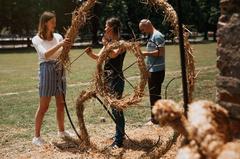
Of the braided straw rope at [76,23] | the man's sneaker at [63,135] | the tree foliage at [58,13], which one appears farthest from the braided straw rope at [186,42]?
the tree foliage at [58,13]

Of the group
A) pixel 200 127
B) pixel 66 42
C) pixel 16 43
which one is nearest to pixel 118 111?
pixel 66 42

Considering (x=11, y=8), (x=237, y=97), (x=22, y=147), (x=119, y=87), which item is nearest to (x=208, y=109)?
(x=237, y=97)

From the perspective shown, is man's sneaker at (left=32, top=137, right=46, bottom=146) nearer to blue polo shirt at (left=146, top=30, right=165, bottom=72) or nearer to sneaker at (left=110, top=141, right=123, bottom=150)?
sneaker at (left=110, top=141, right=123, bottom=150)

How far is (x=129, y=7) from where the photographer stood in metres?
51.4

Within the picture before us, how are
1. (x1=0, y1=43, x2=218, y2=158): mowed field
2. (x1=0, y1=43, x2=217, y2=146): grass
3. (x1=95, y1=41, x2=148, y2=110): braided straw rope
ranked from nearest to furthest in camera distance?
(x1=95, y1=41, x2=148, y2=110): braided straw rope < (x1=0, y1=43, x2=218, y2=158): mowed field < (x1=0, y1=43, x2=217, y2=146): grass

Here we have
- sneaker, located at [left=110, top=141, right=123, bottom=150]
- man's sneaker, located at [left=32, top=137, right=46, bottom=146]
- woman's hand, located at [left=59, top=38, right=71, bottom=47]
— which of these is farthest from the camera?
man's sneaker, located at [left=32, top=137, right=46, bottom=146]

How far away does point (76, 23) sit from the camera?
7070mm

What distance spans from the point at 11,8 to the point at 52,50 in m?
42.7

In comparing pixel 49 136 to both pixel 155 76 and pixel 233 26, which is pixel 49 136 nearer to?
pixel 155 76

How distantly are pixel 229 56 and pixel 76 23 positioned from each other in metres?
4.07

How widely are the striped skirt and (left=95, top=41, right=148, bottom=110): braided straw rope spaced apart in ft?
3.56

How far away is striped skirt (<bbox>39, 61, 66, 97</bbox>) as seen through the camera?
7.70 m

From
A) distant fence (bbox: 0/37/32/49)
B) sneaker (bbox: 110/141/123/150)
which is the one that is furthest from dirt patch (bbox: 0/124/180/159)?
distant fence (bbox: 0/37/32/49)

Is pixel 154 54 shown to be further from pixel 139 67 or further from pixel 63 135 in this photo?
pixel 63 135
